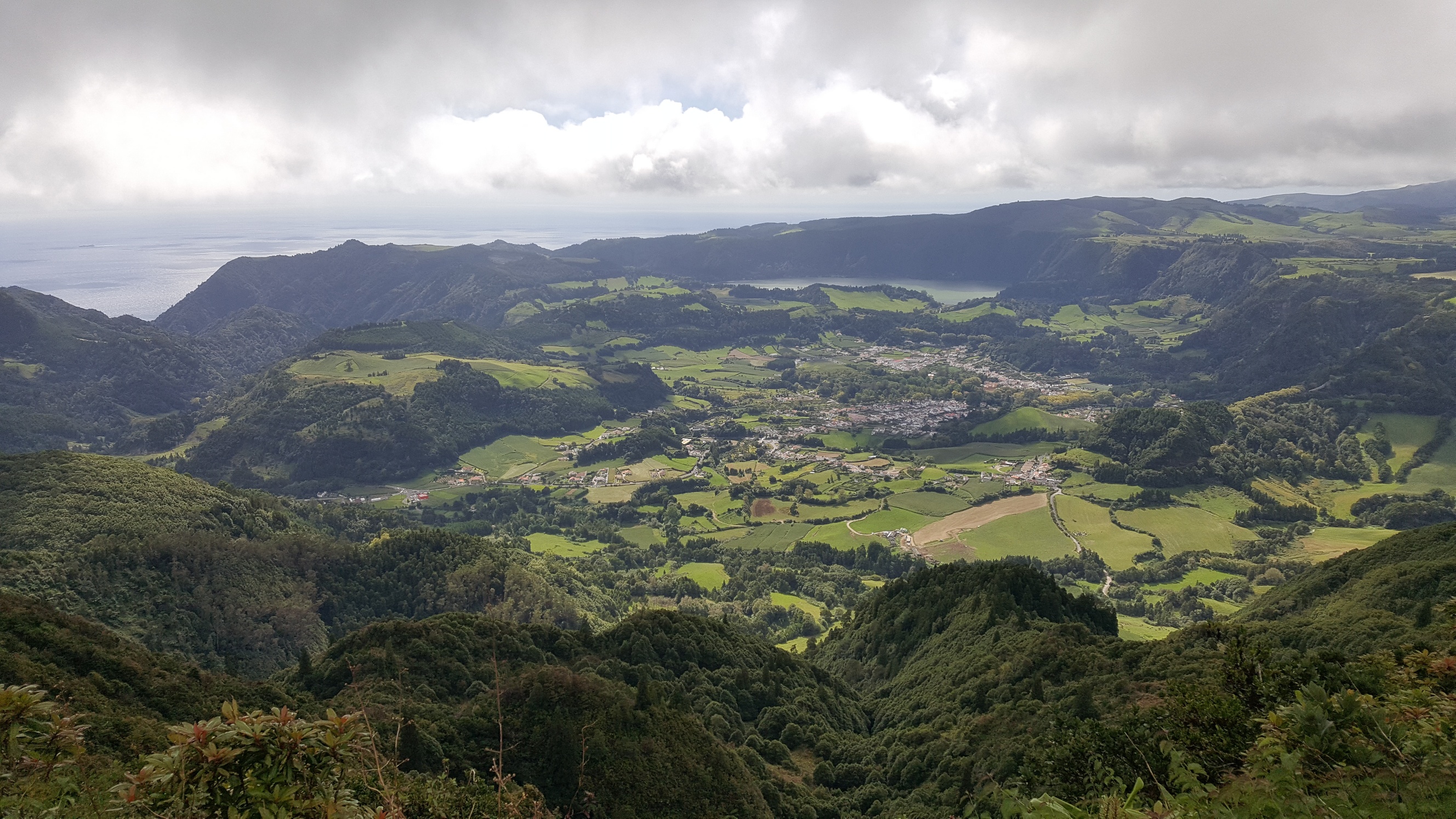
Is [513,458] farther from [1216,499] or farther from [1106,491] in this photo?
[1216,499]

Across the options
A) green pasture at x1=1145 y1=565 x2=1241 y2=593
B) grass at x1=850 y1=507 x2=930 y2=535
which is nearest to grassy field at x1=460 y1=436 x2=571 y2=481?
grass at x1=850 y1=507 x2=930 y2=535

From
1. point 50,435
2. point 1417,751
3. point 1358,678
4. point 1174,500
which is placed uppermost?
point 1417,751

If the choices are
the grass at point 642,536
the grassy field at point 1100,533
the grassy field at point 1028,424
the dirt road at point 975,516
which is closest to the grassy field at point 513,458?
the grass at point 642,536

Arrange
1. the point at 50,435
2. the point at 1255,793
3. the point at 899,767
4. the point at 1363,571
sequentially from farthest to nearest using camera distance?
1. the point at 50,435
2. the point at 1363,571
3. the point at 899,767
4. the point at 1255,793

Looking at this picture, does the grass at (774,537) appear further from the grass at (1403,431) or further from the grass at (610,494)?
the grass at (1403,431)

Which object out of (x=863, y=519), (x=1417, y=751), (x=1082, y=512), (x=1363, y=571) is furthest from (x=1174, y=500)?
(x=1417, y=751)

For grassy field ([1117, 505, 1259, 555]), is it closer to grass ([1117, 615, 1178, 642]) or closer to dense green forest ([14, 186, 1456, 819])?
dense green forest ([14, 186, 1456, 819])

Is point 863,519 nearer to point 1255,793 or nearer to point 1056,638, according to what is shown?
point 1056,638
